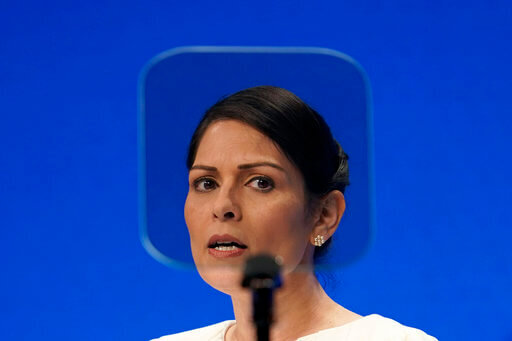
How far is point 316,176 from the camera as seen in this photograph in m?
0.82

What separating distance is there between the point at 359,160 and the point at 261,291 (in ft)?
0.84

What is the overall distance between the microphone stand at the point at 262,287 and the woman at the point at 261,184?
177 mm

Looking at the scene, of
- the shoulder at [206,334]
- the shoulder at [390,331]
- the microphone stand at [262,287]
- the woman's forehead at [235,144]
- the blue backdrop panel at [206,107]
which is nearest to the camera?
the microphone stand at [262,287]

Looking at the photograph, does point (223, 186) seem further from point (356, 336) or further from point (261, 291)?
point (356, 336)

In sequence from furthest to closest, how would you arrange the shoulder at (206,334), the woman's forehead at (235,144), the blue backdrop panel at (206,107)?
the shoulder at (206,334)
the woman's forehead at (235,144)
the blue backdrop panel at (206,107)

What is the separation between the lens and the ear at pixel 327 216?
779 millimetres

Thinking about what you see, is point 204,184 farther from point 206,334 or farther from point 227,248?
point 206,334

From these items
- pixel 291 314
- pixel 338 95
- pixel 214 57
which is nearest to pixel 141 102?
pixel 214 57

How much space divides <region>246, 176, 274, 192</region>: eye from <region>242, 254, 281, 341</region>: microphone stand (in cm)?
27

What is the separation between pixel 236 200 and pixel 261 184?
4 centimetres

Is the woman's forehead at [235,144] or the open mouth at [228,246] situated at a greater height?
the woman's forehead at [235,144]

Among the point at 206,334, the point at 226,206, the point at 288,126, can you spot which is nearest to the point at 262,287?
the point at 226,206

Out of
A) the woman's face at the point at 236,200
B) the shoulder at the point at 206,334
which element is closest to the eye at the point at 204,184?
the woman's face at the point at 236,200

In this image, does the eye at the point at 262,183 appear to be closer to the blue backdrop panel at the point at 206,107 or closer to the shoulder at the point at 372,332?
the blue backdrop panel at the point at 206,107
